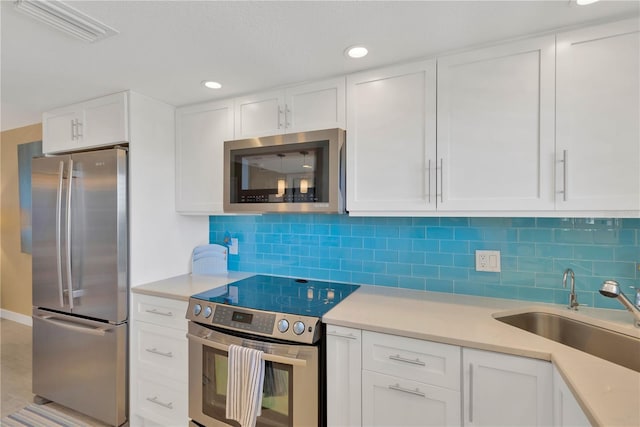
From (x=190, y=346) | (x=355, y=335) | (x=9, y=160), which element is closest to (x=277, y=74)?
(x=355, y=335)

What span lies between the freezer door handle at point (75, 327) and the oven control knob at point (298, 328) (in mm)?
1426

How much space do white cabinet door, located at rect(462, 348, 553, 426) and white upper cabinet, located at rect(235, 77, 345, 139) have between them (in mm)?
1371

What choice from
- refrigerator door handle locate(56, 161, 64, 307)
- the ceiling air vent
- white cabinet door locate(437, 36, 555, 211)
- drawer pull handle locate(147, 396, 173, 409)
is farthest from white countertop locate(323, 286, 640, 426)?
refrigerator door handle locate(56, 161, 64, 307)

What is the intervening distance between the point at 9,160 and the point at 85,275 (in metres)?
2.86

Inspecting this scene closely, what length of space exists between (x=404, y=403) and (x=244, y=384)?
78 centimetres

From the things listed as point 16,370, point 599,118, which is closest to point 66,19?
point 599,118

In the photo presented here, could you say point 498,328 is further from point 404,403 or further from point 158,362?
point 158,362

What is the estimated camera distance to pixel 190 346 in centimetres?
180

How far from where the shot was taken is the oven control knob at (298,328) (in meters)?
1.47

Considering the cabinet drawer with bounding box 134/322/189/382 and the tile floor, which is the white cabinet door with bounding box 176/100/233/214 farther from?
the tile floor

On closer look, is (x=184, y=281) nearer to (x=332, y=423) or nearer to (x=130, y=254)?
(x=130, y=254)

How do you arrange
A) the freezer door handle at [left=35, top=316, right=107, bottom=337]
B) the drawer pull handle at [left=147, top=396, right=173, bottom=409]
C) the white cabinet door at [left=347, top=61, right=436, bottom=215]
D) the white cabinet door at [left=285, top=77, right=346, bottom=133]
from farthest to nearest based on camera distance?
the freezer door handle at [left=35, top=316, right=107, bottom=337] < the drawer pull handle at [left=147, top=396, right=173, bottom=409] < the white cabinet door at [left=285, top=77, right=346, bottom=133] < the white cabinet door at [left=347, top=61, right=436, bottom=215]

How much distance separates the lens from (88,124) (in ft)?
7.28

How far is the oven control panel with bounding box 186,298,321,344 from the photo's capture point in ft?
4.82
